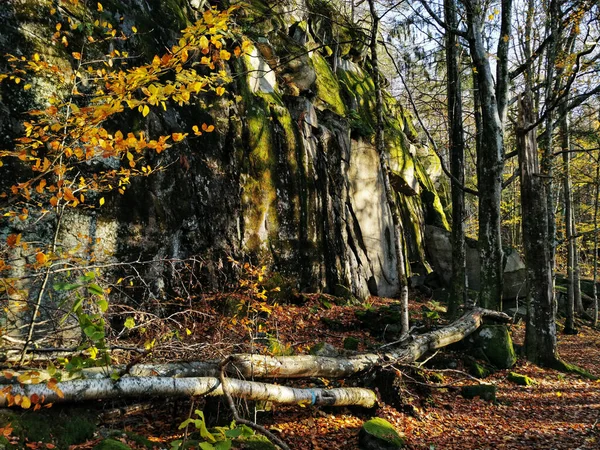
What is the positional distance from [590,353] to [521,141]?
7.54m

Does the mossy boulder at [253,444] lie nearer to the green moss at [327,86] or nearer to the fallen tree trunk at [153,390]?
the fallen tree trunk at [153,390]

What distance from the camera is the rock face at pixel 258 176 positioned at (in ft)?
23.4

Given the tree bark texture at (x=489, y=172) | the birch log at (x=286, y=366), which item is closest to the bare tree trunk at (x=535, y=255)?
the tree bark texture at (x=489, y=172)

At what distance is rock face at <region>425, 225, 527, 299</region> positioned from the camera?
16.2 meters

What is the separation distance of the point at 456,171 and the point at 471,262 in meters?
8.36

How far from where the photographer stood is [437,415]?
6059 mm

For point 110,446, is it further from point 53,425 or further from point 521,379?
point 521,379

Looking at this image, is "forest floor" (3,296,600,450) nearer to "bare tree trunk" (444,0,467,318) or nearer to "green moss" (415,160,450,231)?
"bare tree trunk" (444,0,467,318)

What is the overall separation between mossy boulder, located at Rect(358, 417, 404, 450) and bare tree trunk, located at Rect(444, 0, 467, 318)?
6.73 meters

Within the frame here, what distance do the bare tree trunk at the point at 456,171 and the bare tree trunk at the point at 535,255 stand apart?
1.97 m

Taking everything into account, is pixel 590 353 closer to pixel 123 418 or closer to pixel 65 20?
pixel 123 418

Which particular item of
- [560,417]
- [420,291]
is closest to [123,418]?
[560,417]

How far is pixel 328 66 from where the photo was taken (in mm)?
18031

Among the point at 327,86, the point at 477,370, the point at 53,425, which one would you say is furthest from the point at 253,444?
the point at 327,86
